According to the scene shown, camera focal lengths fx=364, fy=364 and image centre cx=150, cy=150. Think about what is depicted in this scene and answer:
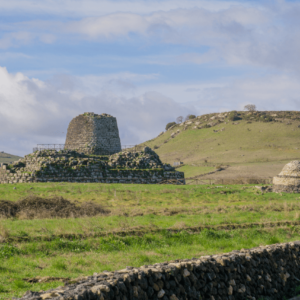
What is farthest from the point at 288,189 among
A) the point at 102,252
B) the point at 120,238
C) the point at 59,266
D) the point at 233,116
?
the point at 233,116

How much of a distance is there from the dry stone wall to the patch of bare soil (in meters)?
15.6

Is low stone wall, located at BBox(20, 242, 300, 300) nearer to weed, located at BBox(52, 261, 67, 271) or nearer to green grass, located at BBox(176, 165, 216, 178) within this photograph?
weed, located at BBox(52, 261, 67, 271)

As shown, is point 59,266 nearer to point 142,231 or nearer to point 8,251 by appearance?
point 8,251

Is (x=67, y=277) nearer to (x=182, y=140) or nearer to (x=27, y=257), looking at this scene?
(x=27, y=257)

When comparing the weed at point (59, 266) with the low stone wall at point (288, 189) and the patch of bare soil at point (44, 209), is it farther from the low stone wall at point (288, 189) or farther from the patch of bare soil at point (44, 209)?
the low stone wall at point (288, 189)

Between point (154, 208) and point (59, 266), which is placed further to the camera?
point (154, 208)

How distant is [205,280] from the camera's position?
8.01 meters

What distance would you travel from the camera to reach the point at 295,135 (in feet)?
303

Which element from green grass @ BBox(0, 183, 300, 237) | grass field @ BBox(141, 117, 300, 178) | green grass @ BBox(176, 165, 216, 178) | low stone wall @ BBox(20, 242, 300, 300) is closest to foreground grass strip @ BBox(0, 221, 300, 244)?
green grass @ BBox(0, 183, 300, 237)

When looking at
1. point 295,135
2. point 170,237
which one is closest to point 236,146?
point 295,135

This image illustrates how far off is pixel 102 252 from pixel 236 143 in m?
80.8

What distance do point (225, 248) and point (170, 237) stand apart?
83.3 inches

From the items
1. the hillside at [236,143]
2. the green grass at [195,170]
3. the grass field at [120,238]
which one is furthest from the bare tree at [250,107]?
the grass field at [120,238]

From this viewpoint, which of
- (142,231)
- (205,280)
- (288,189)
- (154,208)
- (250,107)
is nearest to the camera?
(205,280)
